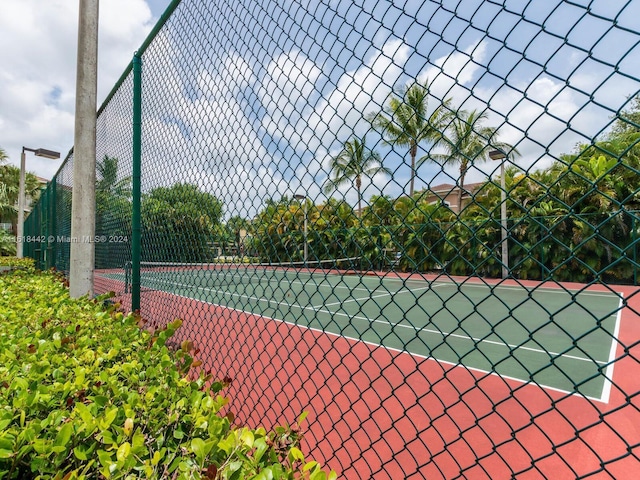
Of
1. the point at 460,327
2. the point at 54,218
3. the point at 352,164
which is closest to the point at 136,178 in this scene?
the point at 352,164

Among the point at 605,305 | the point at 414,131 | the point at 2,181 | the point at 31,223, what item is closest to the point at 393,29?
the point at 414,131

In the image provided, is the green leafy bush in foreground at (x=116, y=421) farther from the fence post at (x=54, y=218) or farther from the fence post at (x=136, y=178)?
the fence post at (x=54, y=218)

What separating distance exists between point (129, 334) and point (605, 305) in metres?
11.1

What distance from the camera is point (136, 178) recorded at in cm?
297

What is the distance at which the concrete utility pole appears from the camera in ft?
9.37

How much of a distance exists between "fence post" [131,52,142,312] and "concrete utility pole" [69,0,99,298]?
0.30m

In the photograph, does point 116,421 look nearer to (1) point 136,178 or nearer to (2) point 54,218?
(1) point 136,178

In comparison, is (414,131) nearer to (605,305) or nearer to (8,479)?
(8,479)

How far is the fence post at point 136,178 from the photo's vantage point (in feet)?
9.49

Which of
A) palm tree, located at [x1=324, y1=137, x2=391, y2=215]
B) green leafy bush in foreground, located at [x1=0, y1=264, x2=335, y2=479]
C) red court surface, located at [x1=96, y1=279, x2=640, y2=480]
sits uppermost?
palm tree, located at [x1=324, y1=137, x2=391, y2=215]

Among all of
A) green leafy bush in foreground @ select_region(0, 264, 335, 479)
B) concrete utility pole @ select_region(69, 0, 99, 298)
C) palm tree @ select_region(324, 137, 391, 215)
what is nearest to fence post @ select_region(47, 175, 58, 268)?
concrete utility pole @ select_region(69, 0, 99, 298)

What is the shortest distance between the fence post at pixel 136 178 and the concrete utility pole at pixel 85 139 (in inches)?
11.9

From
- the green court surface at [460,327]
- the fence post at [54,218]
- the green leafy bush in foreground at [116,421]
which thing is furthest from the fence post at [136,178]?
the fence post at [54,218]

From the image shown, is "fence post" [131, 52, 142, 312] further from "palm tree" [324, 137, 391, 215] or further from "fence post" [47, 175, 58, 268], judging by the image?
"fence post" [47, 175, 58, 268]
